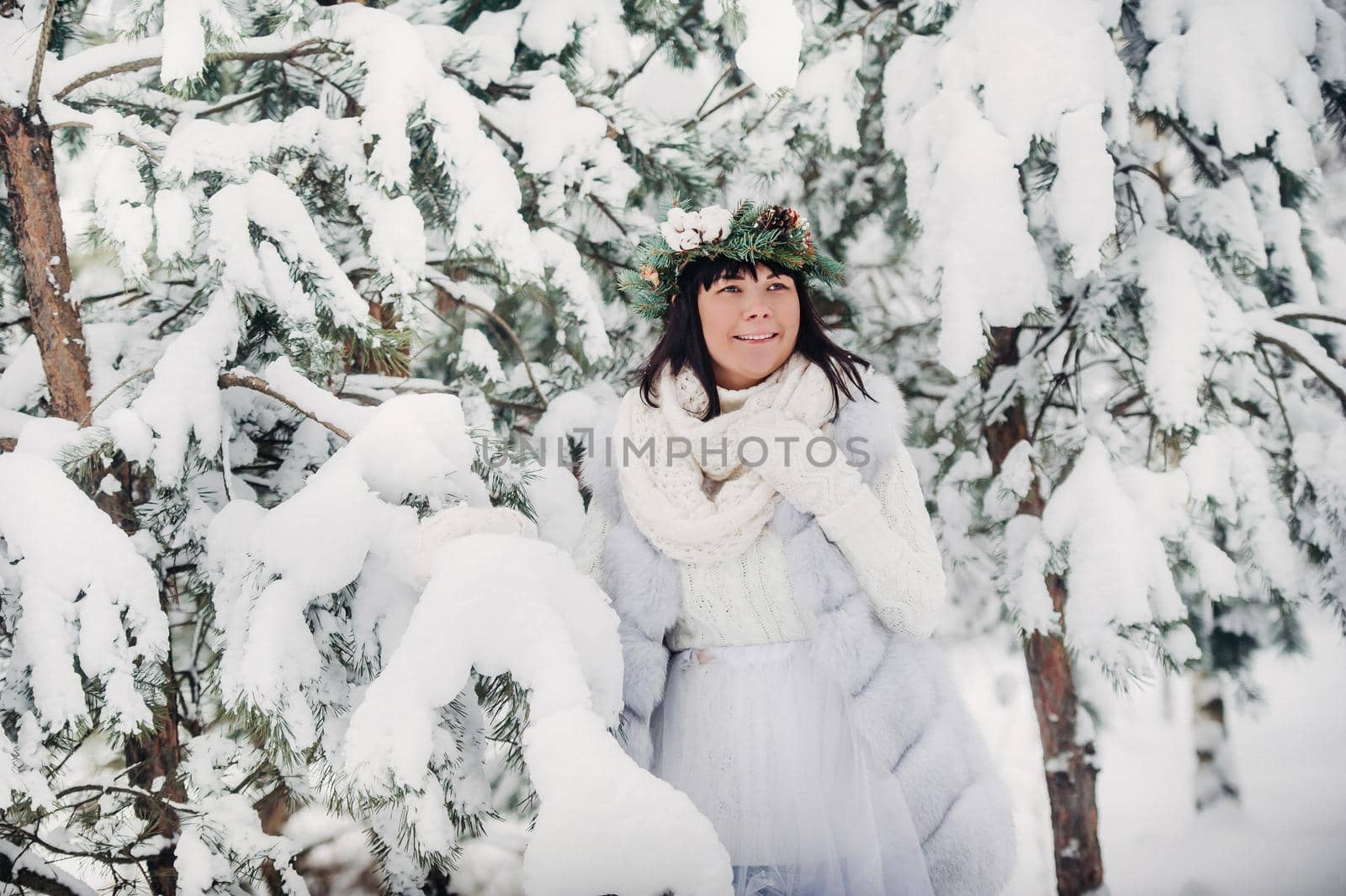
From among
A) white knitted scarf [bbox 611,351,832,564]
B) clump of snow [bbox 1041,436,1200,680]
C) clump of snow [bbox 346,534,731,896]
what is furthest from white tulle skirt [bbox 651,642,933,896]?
clump of snow [bbox 1041,436,1200,680]

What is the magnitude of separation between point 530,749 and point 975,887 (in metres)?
1.03

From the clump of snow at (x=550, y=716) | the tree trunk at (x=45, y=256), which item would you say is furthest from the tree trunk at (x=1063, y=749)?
the tree trunk at (x=45, y=256)

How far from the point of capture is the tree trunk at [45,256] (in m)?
1.94

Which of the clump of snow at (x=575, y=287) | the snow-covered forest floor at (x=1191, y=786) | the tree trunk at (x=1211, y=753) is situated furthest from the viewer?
the tree trunk at (x=1211, y=753)

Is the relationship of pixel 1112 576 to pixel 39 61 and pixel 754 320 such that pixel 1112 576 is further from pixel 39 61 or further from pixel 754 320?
pixel 39 61

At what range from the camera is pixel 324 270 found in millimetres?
1891

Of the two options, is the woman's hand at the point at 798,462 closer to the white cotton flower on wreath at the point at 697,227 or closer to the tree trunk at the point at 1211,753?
the white cotton flower on wreath at the point at 697,227

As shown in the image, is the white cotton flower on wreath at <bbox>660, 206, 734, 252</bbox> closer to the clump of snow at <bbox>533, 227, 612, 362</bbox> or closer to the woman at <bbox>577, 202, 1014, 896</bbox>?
the woman at <bbox>577, 202, 1014, 896</bbox>

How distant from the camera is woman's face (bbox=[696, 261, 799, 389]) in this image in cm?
199

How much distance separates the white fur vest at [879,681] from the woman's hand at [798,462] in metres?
0.08

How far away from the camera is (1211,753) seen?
245 inches

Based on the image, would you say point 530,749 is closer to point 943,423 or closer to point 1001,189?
point 1001,189

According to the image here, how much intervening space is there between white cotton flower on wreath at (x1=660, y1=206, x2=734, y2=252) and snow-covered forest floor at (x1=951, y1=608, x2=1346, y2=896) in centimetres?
350

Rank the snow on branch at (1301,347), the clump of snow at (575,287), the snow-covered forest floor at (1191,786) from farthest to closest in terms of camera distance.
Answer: the snow-covered forest floor at (1191,786) → the snow on branch at (1301,347) → the clump of snow at (575,287)
